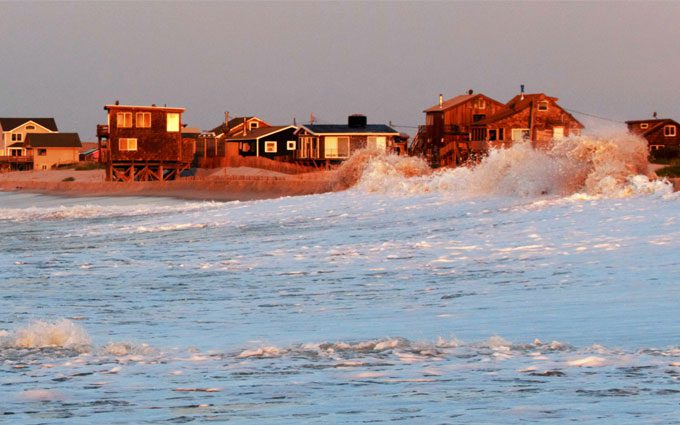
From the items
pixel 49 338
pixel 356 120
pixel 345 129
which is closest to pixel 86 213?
pixel 49 338

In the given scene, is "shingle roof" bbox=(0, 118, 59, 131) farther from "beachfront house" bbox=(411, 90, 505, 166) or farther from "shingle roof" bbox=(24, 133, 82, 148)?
Result: "beachfront house" bbox=(411, 90, 505, 166)

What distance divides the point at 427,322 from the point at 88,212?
24977 millimetres

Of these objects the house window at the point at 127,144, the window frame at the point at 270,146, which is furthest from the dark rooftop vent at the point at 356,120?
the house window at the point at 127,144

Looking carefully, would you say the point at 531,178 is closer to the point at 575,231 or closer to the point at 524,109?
the point at 575,231

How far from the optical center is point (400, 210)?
2311cm

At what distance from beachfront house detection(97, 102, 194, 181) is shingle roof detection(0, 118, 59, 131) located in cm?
6066

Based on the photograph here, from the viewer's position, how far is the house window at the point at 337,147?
7738 cm

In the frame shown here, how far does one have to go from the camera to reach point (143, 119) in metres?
65.4

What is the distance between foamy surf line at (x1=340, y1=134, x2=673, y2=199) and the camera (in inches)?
787

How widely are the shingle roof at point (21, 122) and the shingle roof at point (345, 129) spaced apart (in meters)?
55.4

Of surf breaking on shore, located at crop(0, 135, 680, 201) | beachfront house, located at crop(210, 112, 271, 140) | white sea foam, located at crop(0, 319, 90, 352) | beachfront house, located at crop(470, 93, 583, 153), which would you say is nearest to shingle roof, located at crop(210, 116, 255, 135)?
beachfront house, located at crop(210, 112, 271, 140)

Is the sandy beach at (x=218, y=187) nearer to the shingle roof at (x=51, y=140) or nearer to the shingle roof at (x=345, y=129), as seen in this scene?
the shingle roof at (x=345, y=129)

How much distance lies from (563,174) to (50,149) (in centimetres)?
9823

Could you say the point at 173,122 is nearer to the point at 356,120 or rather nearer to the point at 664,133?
the point at 356,120
